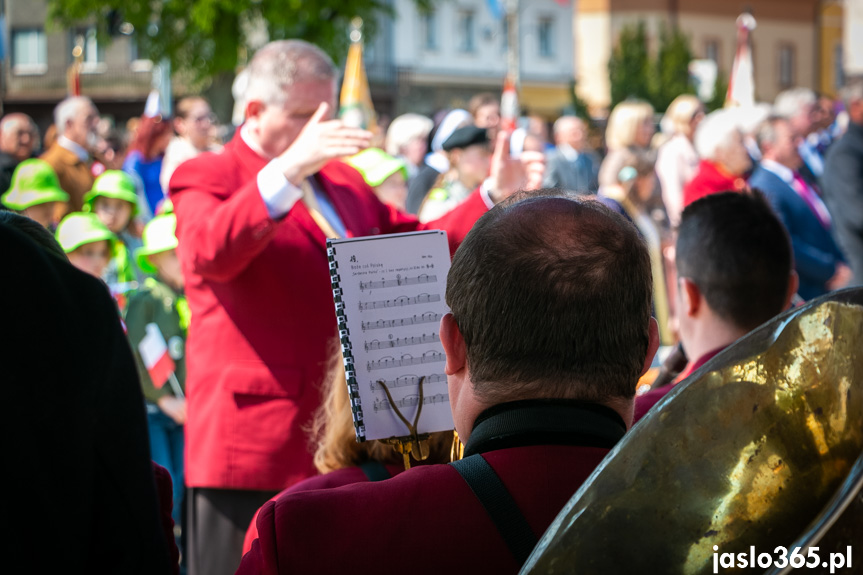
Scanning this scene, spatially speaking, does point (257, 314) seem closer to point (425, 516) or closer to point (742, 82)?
point (425, 516)

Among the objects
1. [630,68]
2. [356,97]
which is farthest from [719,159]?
[630,68]

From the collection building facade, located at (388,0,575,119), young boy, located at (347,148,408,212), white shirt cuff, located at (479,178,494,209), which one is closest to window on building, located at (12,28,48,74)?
building facade, located at (388,0,575,119)

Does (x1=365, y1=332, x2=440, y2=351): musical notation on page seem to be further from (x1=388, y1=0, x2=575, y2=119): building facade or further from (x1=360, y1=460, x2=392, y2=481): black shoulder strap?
(x1=388, y1=0, x2=575, y2=119): building facade

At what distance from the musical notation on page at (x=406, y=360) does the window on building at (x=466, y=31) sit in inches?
1599

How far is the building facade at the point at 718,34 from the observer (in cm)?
4397

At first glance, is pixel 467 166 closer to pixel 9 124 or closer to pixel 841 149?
pixel 841 149

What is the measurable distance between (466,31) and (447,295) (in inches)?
1637

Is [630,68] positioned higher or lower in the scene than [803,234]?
higher

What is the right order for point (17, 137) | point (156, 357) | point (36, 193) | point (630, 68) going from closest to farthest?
point (156, 357) → point (36, 193) → point (17, 137) → point (630, 68)

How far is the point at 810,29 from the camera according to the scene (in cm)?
4778

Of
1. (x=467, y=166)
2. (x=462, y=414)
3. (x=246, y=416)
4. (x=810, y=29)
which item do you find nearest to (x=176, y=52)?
(x=467, y=166)

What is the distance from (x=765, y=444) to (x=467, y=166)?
499 cm

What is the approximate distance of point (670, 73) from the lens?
38.2 meters

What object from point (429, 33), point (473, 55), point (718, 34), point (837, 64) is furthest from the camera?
point (837, 64)
